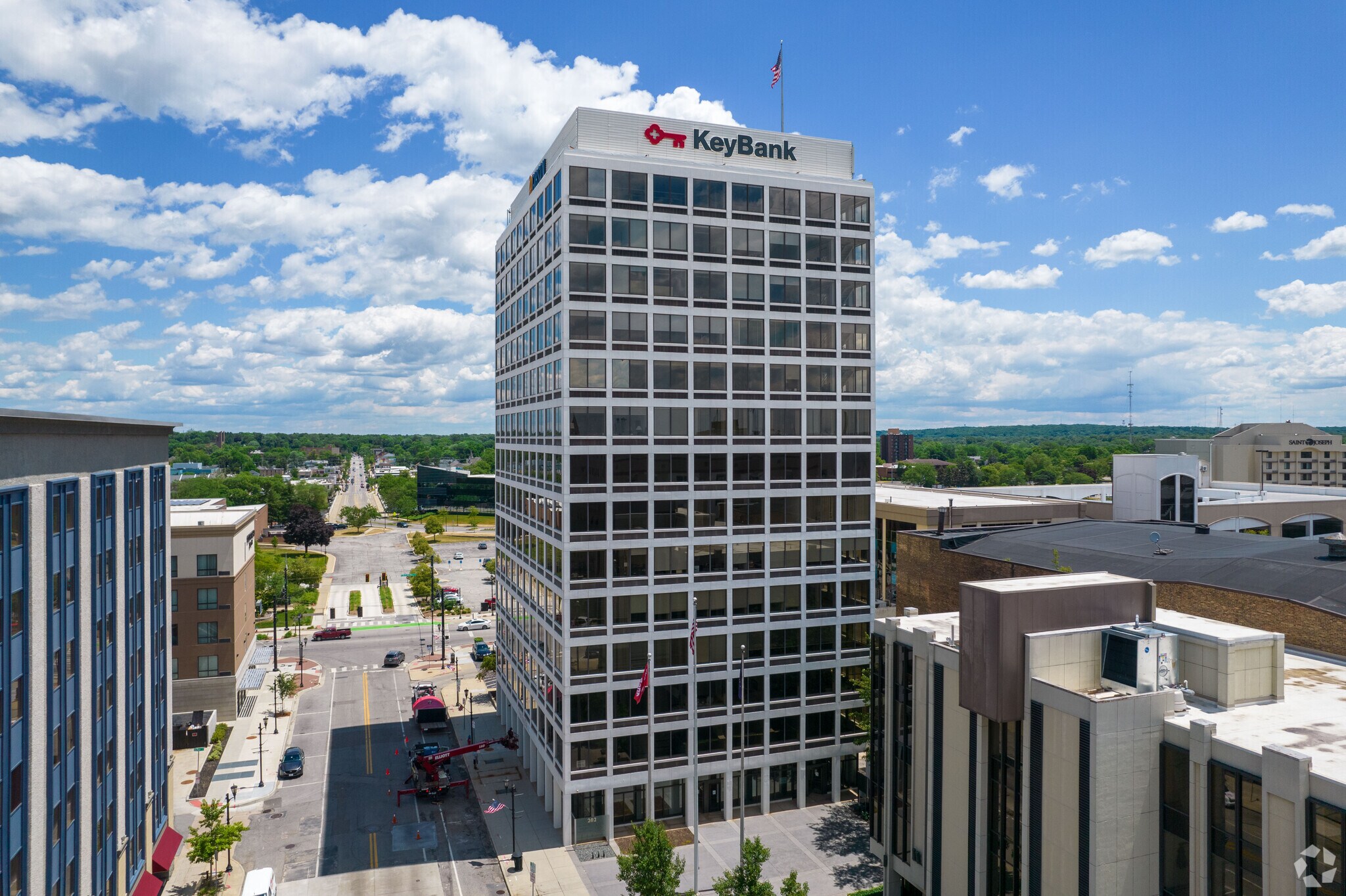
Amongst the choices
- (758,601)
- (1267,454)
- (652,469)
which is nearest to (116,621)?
(652,469)

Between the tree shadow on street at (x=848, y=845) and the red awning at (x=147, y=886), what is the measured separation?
130 feet

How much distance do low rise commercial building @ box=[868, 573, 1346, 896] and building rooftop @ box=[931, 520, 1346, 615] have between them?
9413mm

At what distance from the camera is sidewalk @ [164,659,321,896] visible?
51.5 meters

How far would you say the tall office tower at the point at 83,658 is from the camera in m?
32.9

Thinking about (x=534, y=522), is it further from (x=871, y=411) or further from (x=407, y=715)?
(x=407, y=715)

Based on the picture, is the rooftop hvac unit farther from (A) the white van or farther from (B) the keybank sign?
(A) the white van

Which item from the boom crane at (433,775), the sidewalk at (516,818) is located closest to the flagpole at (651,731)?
the sidewalk at (516,818)

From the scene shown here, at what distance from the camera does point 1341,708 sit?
3250 cm

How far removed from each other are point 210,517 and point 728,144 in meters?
66.9

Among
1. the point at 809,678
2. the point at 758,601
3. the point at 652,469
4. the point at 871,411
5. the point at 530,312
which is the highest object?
the point at 530,312

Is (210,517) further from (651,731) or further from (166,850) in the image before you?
(651,731)

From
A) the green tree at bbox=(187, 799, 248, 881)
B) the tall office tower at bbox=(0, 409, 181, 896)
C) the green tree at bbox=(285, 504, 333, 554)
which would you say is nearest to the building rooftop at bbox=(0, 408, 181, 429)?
the tall office tower at bbox=(0, 409, 181, 896)

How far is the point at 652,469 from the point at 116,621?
107 ft

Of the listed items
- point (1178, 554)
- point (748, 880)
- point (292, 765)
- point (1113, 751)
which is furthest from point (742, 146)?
point (292, 765)
